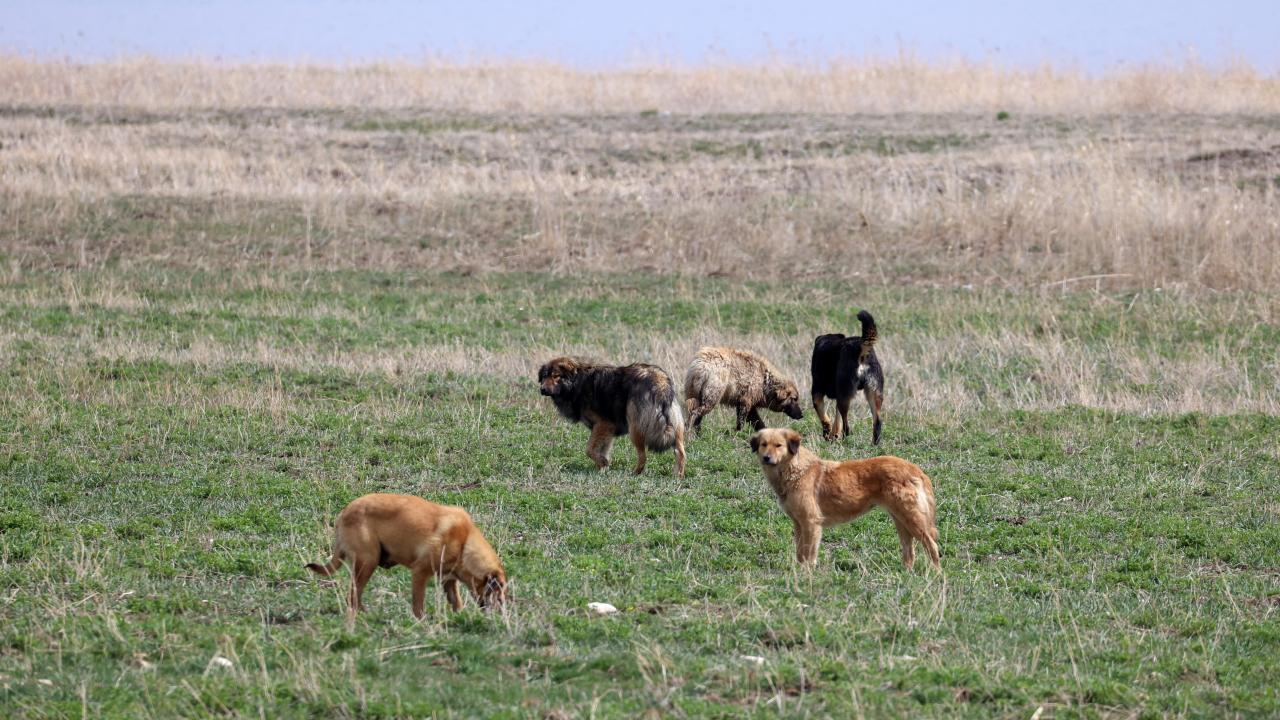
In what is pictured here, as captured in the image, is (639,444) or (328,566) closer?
(328,566)

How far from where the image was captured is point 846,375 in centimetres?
1157

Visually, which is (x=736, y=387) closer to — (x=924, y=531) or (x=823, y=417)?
(x=823, y=417)

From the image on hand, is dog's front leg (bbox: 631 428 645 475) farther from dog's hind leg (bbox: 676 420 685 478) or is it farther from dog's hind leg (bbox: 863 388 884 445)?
dog's hind leg (bbox: 863 388 884 445)

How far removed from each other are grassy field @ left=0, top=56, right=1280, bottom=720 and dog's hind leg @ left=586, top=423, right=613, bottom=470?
0.57 ft

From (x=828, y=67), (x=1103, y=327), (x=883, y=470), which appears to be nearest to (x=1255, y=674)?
(x=883, y=470)

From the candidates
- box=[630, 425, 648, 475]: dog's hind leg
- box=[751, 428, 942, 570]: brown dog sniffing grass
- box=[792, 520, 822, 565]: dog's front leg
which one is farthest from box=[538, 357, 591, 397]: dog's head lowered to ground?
box=[792, 520, 822, 565]: dog's front leg

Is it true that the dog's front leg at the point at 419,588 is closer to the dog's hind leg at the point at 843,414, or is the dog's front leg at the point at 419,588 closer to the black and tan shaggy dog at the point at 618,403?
the black and tan shaggy dog at the point at 618,403

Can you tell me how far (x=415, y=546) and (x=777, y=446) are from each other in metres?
2.52

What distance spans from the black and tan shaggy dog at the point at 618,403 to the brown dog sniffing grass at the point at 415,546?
→ 381cm

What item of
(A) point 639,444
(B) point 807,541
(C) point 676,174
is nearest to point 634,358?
(A) point 639,444

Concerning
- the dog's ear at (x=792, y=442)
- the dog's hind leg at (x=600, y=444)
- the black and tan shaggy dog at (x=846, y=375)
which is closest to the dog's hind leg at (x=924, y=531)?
the dog's ear at (x=792, y=442)

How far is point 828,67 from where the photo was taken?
36344 mm

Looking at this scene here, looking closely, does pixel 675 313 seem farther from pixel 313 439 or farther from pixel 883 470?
pixel 883 470

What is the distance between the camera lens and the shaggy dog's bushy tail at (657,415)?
1033 centimetres
